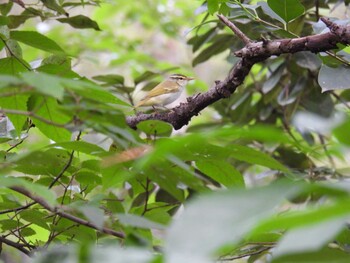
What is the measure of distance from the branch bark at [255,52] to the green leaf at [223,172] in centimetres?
24

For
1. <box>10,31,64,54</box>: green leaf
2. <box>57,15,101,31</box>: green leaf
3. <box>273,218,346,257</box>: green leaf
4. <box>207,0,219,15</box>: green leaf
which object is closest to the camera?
<box>273,218,346,257</box>: green leaf

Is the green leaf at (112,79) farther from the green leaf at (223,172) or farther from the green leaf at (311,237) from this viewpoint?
the green leaf at (311,237)

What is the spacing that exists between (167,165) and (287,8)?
1.58 ft

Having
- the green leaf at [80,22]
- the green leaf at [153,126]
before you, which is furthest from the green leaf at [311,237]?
the green leaf at [80,22]

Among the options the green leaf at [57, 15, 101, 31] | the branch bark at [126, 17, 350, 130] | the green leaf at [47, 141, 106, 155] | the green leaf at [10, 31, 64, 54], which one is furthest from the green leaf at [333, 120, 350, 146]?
the green leaf at [57, 15, 101, 31]

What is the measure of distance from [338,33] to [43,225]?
0.47 metres

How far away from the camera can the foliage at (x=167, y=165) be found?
331 mm

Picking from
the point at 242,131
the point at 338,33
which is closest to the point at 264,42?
the point at 338,33

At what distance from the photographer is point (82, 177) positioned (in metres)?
0.77

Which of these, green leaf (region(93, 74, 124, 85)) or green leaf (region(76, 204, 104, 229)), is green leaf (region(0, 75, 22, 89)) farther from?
green leaf (region(93, 74, 124, 85))

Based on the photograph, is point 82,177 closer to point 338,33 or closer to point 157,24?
point 338,33

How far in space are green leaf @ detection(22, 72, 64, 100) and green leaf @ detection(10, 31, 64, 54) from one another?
0.40 meters

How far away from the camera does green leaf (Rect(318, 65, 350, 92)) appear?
Result: 37.8 inches

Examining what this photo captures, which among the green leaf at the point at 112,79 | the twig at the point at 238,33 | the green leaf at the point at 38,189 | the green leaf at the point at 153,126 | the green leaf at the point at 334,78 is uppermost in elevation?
the green leaf at the point at 38,189
